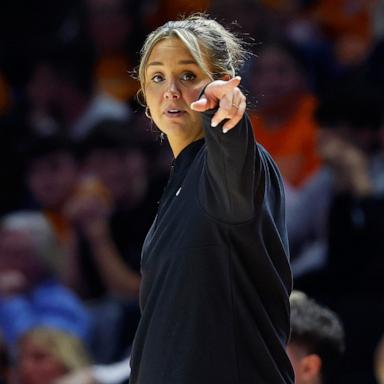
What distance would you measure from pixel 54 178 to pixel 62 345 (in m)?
1.45

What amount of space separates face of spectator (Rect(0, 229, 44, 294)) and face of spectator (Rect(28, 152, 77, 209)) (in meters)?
0.49

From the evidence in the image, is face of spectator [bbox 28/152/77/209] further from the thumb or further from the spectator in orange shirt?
the thumb

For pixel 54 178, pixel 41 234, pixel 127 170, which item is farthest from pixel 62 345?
pixel 54 178

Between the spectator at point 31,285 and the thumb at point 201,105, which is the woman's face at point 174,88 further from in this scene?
the spectator at point 31,285

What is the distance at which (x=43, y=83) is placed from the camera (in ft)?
25.6

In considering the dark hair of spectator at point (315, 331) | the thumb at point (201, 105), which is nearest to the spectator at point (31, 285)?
the dark hair of spectator at point (315, 331)

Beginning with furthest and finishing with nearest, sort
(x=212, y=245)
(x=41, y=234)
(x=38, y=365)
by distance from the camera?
(x=41, y=234) < (x=38, y=365) < (x=212, y=245)

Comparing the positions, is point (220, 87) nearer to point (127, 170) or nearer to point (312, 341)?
point (312, 341)

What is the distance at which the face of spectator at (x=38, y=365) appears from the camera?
5.59 meters

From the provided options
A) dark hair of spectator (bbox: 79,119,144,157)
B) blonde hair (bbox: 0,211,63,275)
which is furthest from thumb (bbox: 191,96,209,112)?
dark hair of spectator (bbox: 79,119,144,157)

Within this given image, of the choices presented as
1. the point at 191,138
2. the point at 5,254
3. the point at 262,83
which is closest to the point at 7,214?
the point at 5,254

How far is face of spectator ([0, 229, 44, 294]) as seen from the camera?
6.30 metres

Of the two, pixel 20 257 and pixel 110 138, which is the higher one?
pixel 110 138

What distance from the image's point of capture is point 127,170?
670 cm
